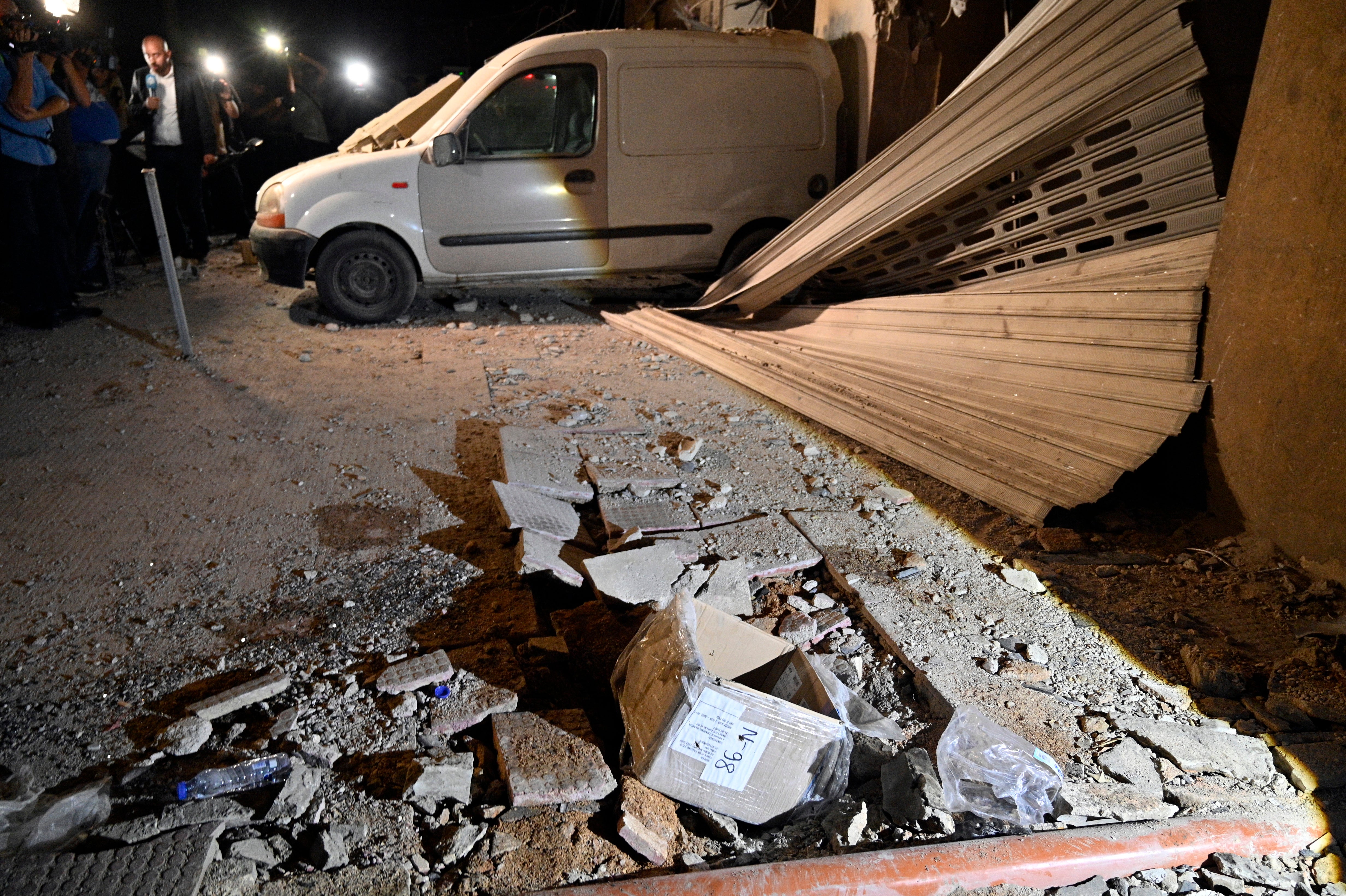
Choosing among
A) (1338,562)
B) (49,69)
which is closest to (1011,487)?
(1338,562)

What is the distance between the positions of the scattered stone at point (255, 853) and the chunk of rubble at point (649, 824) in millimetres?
767

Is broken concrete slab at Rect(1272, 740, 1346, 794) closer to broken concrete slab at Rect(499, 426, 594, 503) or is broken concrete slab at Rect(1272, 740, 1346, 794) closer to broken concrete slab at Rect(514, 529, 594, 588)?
broken concrete slab at Rect(514, 529, 594, 588)

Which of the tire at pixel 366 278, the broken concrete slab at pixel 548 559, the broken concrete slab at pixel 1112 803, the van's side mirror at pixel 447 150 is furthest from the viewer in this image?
the tire at pixel 366 278

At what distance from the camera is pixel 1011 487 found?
3545mm

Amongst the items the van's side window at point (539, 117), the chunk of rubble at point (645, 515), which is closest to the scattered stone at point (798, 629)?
the chunk of rubble at point (645, 515)

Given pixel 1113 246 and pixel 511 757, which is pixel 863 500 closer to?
pixel 1113 246

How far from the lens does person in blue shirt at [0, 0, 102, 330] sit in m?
5.16

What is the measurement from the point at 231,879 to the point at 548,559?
1443mm

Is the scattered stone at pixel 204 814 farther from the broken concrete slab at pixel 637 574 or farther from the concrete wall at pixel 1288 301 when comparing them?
the concrete wall at pixel 1288 301

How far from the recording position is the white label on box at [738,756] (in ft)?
6.60

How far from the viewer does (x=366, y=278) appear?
20.6ft

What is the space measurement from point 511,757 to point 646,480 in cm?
180

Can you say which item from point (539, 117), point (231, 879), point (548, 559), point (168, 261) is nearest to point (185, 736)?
point (231, 879)

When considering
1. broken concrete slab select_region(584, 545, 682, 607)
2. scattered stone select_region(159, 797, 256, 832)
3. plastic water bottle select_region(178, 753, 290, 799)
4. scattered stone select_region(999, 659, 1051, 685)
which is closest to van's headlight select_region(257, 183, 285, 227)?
broken concrete slab select_region(584, 545, 682, 607)
